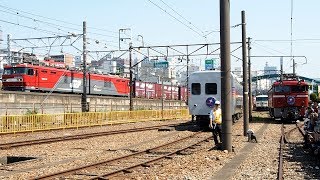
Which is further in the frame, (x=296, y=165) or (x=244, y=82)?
(x=244, y=82)

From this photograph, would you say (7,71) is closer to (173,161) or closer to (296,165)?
(173,161)

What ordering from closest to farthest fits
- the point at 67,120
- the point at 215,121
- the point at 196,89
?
the point at 215,121 < the point at 196,89 < the point at 67,120

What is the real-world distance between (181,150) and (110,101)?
34.6 metres

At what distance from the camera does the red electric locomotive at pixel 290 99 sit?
32.3 m

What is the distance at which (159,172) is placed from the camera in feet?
35.4

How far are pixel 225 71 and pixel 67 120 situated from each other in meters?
17.1

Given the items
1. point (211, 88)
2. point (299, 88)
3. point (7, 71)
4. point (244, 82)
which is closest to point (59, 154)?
point (244, 82)

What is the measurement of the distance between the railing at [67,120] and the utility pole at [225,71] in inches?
564

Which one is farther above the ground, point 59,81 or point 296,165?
point 59,81

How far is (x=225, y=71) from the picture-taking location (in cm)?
1509

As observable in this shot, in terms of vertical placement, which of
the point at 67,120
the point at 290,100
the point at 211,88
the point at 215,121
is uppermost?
the point at 211,88

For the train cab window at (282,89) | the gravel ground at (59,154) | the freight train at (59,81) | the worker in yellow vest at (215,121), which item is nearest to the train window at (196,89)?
the gravel ground at (59,154)

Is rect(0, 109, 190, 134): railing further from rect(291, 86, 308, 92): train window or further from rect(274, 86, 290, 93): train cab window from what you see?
rect(291, 86, 308, 92): train window

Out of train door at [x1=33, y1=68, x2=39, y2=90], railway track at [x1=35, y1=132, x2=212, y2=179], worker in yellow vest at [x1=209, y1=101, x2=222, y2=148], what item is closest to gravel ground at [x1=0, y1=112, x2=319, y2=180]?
railway track at [x1=35, y1=132, x2=212, y2=179]
